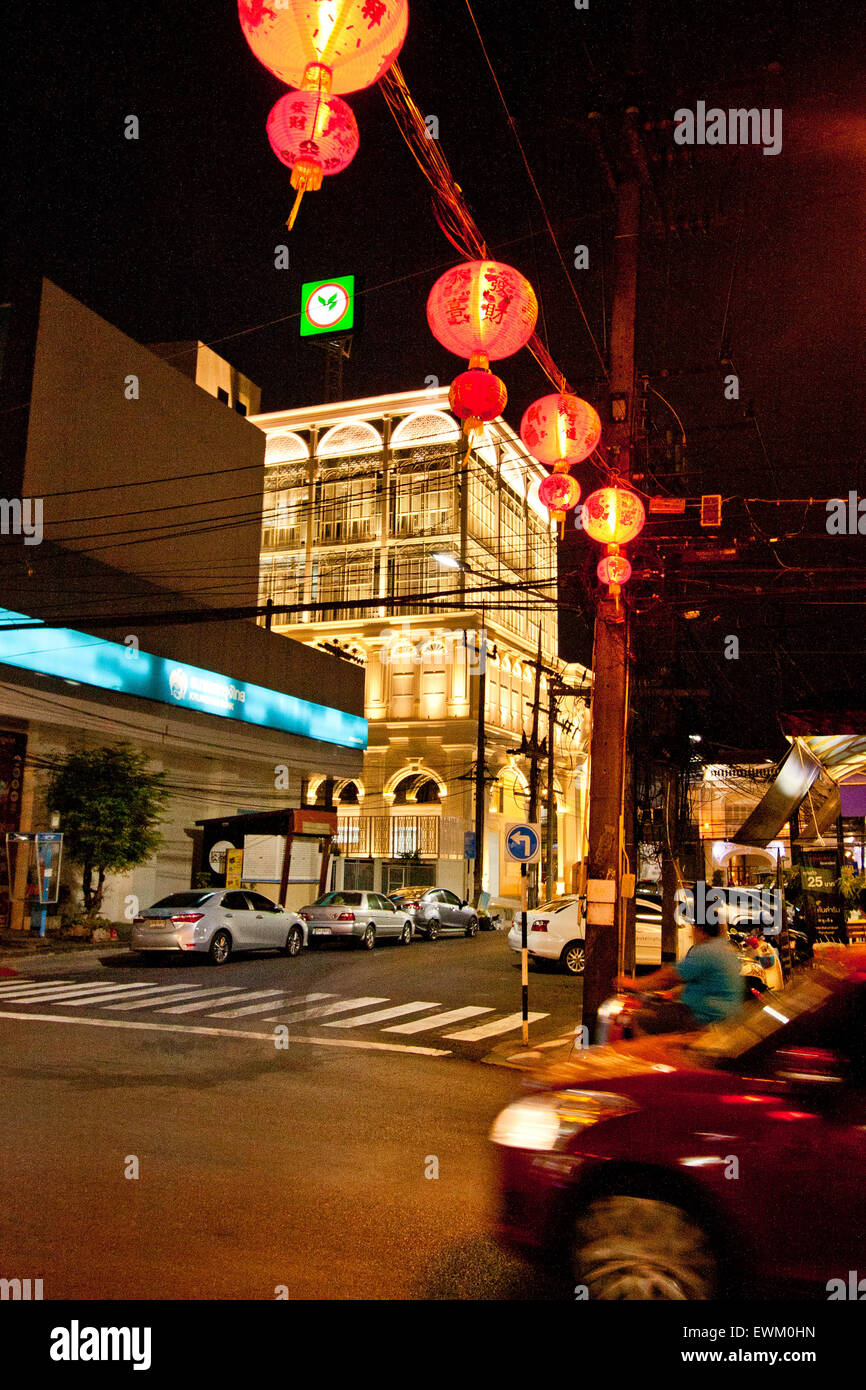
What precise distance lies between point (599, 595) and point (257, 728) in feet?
72.3

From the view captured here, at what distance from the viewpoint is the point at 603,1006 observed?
11.3 metres

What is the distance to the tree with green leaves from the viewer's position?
23531 millimetres

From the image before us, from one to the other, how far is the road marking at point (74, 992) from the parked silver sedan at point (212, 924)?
2737 mm

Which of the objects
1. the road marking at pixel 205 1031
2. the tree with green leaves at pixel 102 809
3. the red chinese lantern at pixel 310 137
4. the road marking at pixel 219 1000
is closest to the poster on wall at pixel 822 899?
the road marking at pixel 219 1000

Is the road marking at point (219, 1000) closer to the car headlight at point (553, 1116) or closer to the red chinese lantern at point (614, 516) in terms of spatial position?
the red chinese lantern at point (614, 516)

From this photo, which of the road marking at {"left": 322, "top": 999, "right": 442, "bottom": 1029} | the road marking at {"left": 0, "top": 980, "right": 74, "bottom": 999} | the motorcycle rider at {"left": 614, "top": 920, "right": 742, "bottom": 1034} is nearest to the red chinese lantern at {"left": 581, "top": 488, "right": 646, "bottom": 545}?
the motorcycle rider at {"left": 614, "top": 920, "right": 742, "bottom": 1034}

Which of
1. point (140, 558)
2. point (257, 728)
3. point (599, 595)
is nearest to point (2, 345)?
point (140, 558)

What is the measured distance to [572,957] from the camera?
21156mm

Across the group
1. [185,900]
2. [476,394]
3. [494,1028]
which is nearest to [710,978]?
[476,394]

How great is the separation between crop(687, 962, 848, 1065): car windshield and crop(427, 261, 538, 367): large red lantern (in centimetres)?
592

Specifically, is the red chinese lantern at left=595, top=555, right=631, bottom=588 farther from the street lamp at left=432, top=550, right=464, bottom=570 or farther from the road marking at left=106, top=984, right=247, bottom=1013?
the road marking at left=106, top=984, right=247, bottom=1013

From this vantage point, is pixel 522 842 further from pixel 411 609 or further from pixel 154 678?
pixel 411 609

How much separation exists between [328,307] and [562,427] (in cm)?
574
